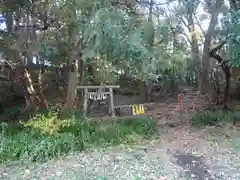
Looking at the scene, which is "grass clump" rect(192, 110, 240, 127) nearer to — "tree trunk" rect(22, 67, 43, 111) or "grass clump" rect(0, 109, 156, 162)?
"grass clump" rect(0, 109, 156, 162)

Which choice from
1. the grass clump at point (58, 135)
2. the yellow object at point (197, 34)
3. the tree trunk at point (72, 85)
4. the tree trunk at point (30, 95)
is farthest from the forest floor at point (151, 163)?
the yellow object at point (197, 34)

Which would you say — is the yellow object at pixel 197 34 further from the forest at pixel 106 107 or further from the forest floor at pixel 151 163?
the forest floor at pixel 151 163

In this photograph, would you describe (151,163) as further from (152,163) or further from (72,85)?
(72,85)

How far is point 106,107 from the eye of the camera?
8469 mm

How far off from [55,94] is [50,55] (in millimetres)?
2675

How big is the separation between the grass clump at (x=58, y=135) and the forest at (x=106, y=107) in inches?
0.7

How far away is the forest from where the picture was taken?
12.4 feet

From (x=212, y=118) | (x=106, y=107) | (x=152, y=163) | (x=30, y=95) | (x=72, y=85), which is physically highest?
(x=72, y=85)

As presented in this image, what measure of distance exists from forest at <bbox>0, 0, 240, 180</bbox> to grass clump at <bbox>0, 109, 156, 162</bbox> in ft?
0.06

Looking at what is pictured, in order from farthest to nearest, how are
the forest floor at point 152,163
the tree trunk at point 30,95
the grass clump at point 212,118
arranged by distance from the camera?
the tree trunk at point 30,95 < the grass clump at point 212,118 < the forest floor at point 152,163

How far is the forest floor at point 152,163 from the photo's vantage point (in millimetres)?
3687

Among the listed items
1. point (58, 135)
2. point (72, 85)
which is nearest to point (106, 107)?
point (72, 85)

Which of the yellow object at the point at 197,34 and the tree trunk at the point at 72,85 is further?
the yellow object at the point at 197,34

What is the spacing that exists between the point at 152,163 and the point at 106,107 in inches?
176
